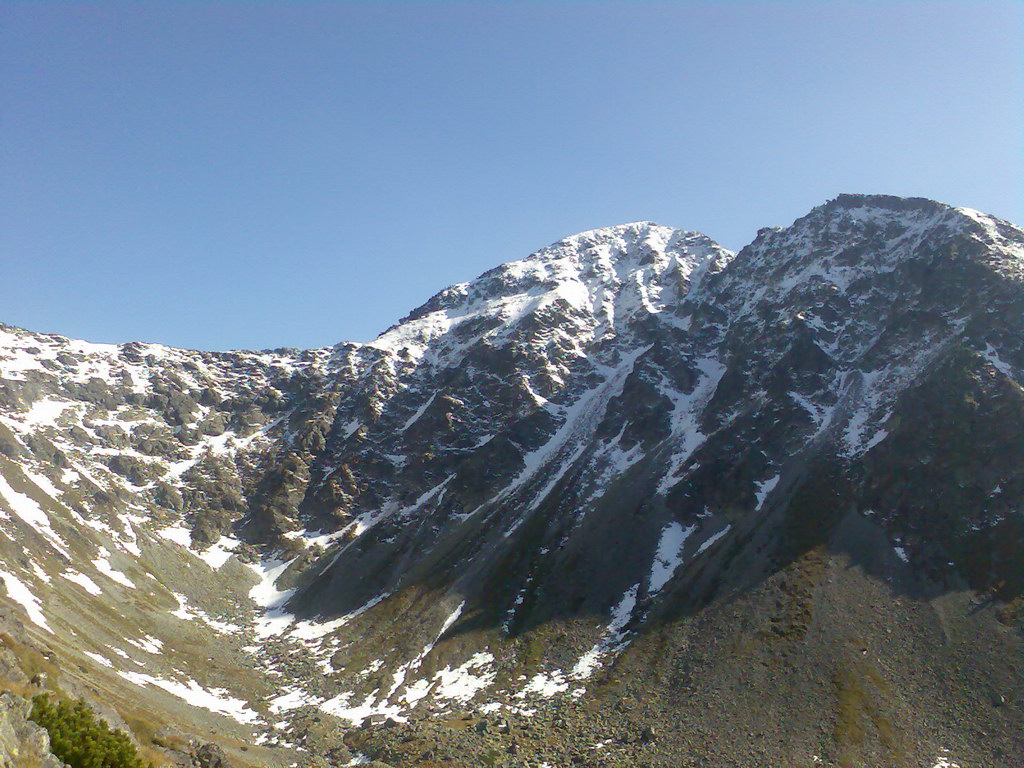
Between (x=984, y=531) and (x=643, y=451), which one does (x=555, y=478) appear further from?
(x=984, y=531)

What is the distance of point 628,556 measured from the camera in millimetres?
122875

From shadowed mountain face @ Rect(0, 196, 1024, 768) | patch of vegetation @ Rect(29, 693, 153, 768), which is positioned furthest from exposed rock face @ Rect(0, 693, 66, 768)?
shadowed mountain face @ Rect(0, 196, 1024, 768)

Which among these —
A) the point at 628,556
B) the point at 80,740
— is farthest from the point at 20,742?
the point at 628,556

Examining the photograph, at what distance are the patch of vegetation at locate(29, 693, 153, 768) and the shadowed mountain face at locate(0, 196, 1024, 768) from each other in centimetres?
3736

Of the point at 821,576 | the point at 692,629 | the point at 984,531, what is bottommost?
the point at 692,629

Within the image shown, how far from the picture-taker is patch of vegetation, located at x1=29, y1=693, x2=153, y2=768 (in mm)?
33219

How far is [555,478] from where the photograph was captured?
162 metres

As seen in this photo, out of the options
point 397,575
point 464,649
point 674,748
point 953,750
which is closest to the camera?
point 953,750

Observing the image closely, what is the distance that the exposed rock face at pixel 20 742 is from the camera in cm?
2552

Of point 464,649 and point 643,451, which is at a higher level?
point 643,451

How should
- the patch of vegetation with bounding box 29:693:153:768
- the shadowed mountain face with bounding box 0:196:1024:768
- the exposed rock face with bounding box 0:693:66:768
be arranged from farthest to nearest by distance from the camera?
the shadowed mountain face with bounding box 0:196:1024:768
the patch of vegetation with bounding box 29:693:153:768
the exposed rock face with bounding box 0:693:66:768

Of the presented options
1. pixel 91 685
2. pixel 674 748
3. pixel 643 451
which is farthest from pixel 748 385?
pixel 91 685

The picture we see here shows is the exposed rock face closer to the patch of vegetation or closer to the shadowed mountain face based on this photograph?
the patch of vegetation

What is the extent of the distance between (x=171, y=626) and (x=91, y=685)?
52171 mm
